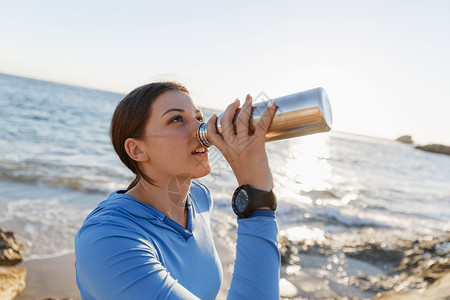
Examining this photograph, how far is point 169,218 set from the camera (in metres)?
1.53

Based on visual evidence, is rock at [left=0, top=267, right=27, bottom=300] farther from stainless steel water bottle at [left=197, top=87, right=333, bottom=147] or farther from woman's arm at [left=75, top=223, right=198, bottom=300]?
stainless steel water bottle at [left=197, top=87, right=333, bottom=147]

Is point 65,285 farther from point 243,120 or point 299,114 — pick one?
point 299,114

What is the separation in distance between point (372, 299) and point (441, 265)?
1768mm

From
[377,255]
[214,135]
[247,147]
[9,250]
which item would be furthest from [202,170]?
[377,255]

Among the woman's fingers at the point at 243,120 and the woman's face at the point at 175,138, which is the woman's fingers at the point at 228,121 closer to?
the woman's fingers at the point at 243,120

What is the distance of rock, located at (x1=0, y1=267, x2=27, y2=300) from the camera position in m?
3.27

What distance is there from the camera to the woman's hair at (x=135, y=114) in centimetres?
152

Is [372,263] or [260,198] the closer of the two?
[260,198]

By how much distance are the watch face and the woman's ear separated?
0.63 metres

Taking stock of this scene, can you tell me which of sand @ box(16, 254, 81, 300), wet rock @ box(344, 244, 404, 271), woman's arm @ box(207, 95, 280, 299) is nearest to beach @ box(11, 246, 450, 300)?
sand @ box(16, 254, 81, 300)

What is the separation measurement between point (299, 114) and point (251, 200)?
346 mm

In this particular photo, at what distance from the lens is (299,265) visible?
478 cm

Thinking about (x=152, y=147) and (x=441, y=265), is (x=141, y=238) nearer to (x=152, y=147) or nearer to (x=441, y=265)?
(x=152, y=147)

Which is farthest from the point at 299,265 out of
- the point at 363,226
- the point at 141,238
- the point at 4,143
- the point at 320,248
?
the point at 4,143
